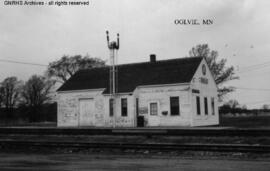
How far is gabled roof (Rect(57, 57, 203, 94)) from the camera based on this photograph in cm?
3117

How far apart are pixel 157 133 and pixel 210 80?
1908cm

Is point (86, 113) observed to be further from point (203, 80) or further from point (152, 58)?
point (203, 80)

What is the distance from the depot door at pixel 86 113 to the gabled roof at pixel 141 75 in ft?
4.80

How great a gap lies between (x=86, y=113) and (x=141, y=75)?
6.11m

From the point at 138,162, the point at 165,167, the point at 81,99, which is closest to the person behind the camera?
the point at 165,167

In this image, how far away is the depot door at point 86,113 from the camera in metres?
33.3

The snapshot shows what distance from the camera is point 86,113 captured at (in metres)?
33.7

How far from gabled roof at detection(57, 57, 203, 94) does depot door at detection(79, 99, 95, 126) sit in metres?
1.46

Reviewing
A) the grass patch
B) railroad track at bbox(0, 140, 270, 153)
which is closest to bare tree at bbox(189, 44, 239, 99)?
the grass patch

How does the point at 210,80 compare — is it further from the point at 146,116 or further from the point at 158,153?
the point at 158,153

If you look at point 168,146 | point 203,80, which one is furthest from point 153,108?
point 168,146

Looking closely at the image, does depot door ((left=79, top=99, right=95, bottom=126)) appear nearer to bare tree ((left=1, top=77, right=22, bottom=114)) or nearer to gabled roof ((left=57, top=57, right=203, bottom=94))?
gabled roof ((left=57, top=57, right=203, bottom=94))

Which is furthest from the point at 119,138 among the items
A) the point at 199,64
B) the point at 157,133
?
the point at 199,64

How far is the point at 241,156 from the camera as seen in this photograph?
477 inches
